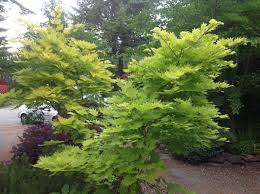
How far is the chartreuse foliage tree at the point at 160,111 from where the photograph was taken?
3914 millimetres

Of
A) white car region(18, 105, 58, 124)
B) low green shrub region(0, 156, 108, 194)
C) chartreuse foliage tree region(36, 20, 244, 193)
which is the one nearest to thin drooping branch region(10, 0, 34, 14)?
white car region(18, 105, 58, 124)

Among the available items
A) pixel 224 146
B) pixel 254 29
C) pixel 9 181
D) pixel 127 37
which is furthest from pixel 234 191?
pixel 127 37

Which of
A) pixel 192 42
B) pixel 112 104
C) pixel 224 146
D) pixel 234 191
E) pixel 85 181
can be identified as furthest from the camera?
pixel 224 146

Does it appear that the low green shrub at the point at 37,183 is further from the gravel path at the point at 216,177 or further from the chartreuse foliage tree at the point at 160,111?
the gravel path at the point at 216,177

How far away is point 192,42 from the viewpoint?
13.6ft

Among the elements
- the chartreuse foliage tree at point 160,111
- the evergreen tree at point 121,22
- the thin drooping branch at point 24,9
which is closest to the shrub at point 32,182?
the chartreuse foliage tree at point 160,111

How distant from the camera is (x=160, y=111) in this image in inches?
154

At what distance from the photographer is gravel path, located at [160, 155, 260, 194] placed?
8.73m

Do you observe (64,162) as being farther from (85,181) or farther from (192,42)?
(192,42)

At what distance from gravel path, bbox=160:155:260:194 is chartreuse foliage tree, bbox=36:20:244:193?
4567 mm

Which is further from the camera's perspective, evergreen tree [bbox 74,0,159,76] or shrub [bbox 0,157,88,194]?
evergreen tree [bbox 74,0,159,76]

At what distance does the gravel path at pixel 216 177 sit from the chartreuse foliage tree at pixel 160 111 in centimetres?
457

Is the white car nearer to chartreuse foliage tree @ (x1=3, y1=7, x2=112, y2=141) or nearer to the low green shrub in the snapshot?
chartreuse foliage tree @ (x1=3, y1=7, x2=112, y2=141)

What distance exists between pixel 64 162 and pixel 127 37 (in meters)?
19.0
